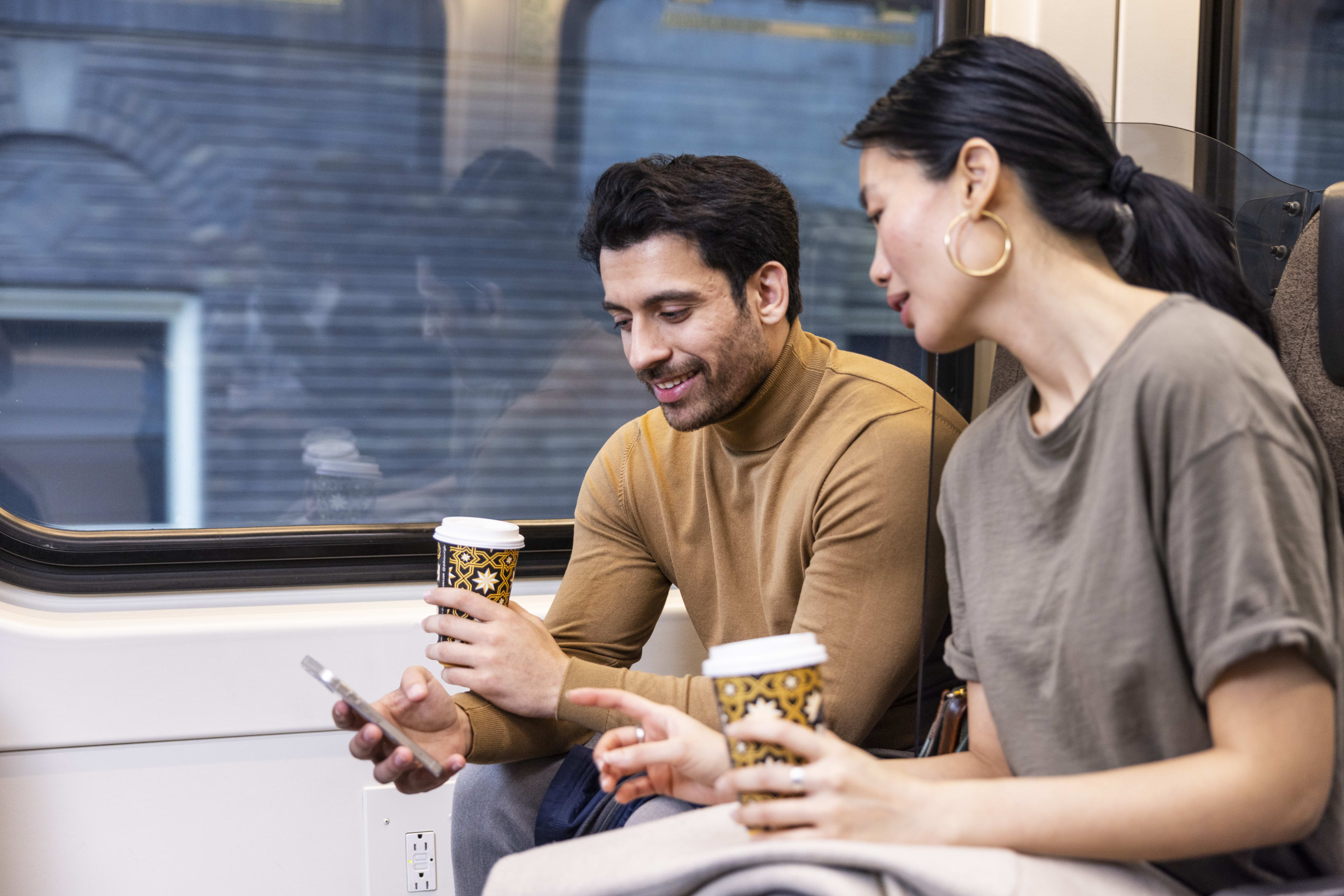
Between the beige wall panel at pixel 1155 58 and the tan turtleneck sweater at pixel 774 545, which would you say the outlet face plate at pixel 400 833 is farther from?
the beige wall panel at pixel 1155 58

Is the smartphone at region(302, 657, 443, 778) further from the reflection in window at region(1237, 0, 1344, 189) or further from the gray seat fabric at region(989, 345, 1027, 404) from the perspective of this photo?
the reflection in window at region(1237, 0, 1344, 189)

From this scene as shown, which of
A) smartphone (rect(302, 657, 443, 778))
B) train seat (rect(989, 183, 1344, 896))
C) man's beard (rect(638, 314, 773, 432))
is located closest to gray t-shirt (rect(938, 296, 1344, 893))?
train seat (rect(989, 183, 1344, 896))

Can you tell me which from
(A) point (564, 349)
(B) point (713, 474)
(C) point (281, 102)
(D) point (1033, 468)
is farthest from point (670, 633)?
(C) point (281, 102)

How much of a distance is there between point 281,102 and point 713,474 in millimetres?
941

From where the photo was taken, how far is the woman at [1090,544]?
32.6 inches

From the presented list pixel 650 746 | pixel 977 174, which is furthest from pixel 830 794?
pixel 977 174

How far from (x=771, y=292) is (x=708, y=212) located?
6.1 inches

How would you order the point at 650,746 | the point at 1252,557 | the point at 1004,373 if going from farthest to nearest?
the point at 1004,373
the point at 650,746
the point at 1252,557

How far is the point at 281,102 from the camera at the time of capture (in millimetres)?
1741

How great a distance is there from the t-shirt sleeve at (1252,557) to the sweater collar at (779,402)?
2.36 feet

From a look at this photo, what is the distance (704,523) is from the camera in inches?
63.9

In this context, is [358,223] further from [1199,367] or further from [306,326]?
[1199,367]

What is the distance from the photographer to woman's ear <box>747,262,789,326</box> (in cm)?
158

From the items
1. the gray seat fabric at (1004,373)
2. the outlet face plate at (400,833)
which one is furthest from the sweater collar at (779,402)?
the outlet face plate at (400,833)
